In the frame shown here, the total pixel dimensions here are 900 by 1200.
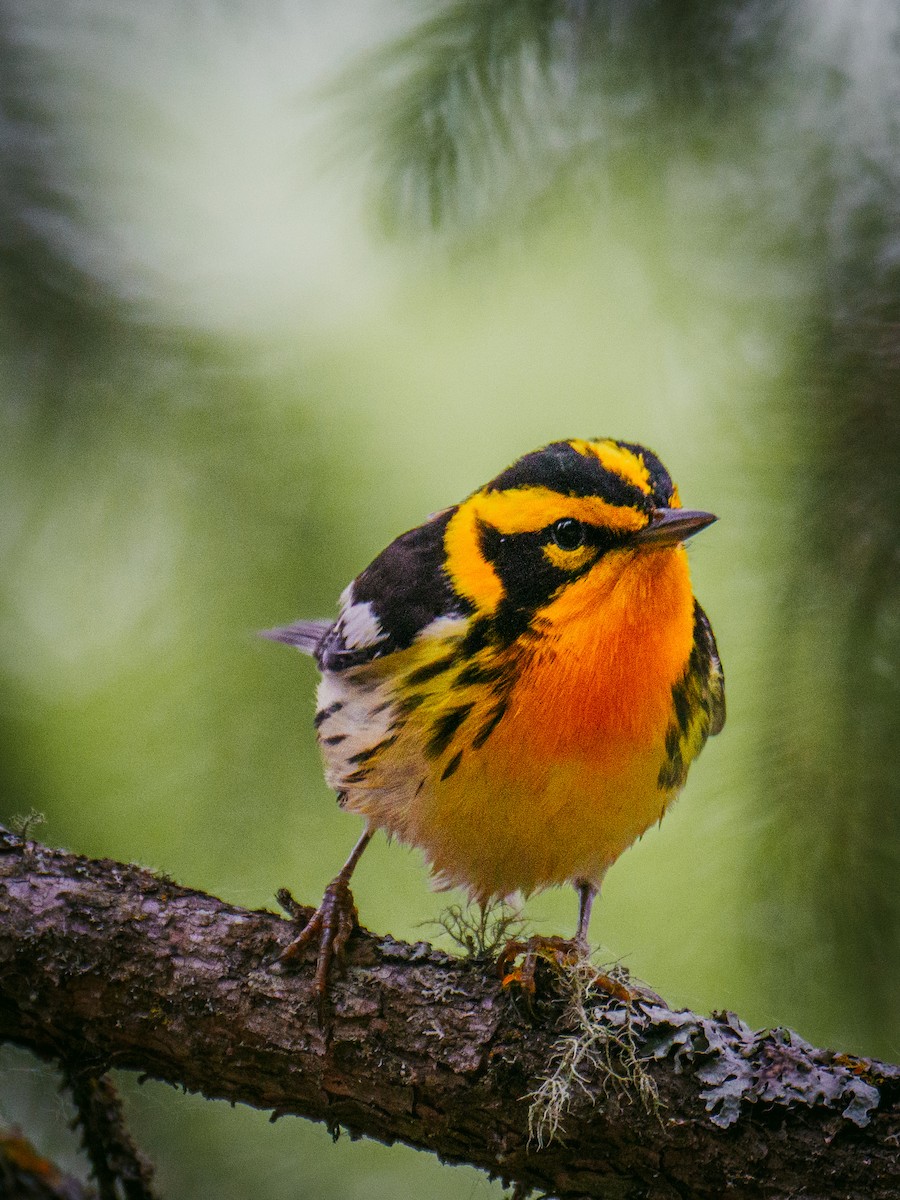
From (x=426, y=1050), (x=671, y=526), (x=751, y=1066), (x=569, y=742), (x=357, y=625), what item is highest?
(x=671, y=526)

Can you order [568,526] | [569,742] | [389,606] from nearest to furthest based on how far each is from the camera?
[569,742], [568,526], [389,606]

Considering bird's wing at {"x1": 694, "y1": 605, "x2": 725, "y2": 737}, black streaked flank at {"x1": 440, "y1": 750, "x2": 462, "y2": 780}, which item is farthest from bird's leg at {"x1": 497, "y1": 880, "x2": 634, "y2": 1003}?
bird's wing at {"x1": 694, "y1": 605, "x2": 725, "y2": 737}

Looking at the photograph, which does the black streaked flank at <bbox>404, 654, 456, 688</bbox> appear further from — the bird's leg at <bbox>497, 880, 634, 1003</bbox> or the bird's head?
the bird's leg at <bbox>497, 880, 634, 1003</bbox>

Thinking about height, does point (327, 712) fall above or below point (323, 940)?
above

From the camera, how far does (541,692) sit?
2168 millimetres

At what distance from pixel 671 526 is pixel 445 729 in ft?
1.94

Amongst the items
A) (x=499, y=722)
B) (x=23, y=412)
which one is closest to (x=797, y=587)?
(x=499, y=722)

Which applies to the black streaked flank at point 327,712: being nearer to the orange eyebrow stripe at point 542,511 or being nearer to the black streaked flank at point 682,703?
the orange eyebrow stripe at point 542,511

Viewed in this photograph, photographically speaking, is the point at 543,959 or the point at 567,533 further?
the point at 567,533

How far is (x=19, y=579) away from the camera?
2.58m

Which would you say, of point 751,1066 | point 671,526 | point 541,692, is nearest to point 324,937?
point 541,692

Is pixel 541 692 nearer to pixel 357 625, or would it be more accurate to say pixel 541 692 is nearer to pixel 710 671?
pixel 710 671

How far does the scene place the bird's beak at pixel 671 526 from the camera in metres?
2.04

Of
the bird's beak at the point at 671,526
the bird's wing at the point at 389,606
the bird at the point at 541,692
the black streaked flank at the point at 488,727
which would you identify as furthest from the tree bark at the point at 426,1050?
the bird's beak at the point at 671,526
